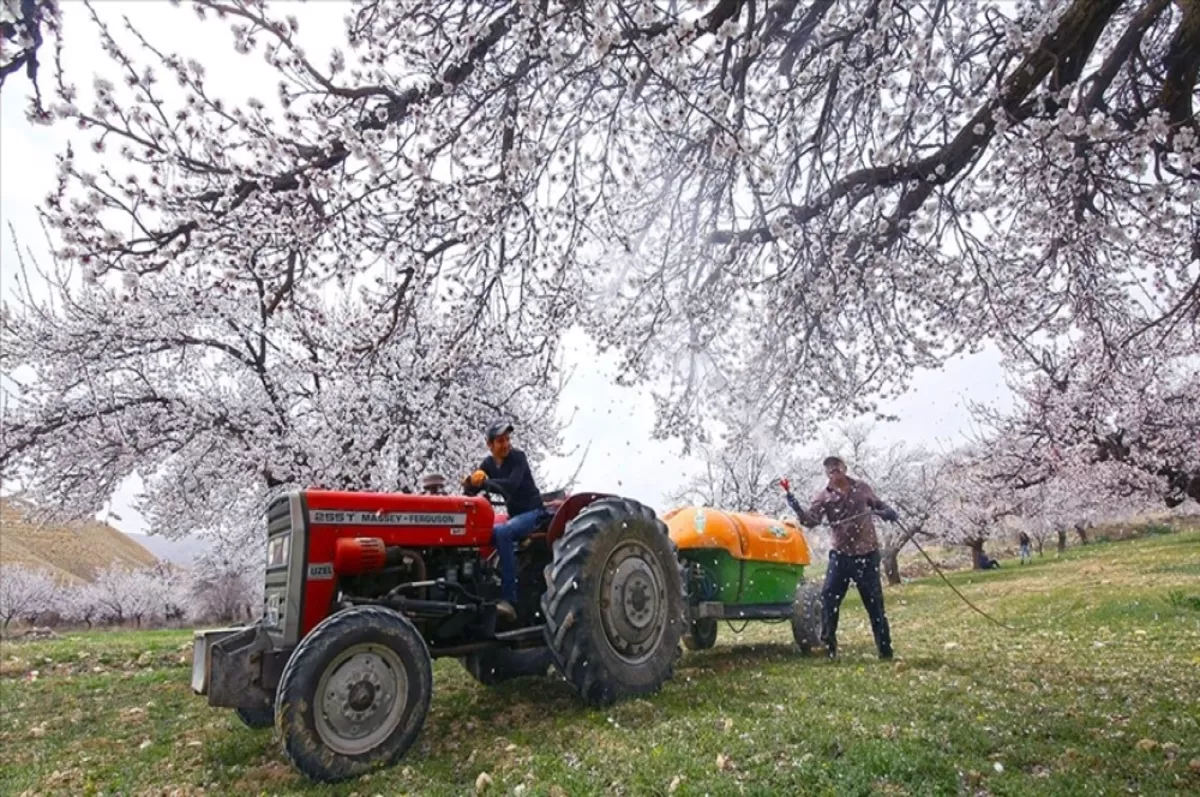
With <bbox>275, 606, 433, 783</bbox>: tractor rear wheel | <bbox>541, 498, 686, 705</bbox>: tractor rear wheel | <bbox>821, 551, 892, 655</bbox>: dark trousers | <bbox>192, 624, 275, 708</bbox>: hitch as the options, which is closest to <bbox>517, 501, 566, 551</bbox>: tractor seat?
<bbox>541, 498, 686, 705</bbox>: tractor rear wheel

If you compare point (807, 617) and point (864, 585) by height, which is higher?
point (864, 585)

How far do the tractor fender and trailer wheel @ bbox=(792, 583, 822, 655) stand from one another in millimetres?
3743

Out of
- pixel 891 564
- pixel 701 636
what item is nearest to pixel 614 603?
pixel 701 636

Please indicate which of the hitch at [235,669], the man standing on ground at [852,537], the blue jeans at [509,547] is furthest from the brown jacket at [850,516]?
the hitch at [235,669]

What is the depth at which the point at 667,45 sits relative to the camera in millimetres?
5051

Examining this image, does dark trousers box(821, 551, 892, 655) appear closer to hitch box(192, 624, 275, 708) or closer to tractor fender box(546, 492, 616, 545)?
tractor fender box(546, 492, 616, 545)

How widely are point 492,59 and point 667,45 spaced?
1713 mm

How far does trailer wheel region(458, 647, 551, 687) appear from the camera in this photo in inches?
283

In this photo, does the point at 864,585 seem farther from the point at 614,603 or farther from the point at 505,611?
the point at 505,611

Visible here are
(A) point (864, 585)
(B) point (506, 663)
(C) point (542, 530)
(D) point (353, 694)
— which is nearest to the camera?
(D) point (353, 694)

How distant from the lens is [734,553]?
28.4ft

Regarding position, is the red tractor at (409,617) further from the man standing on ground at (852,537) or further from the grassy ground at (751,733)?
the man standing on ground at (852,537)

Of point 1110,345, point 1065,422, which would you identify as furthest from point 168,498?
point 1065,422

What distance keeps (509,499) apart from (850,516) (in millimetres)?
4103
